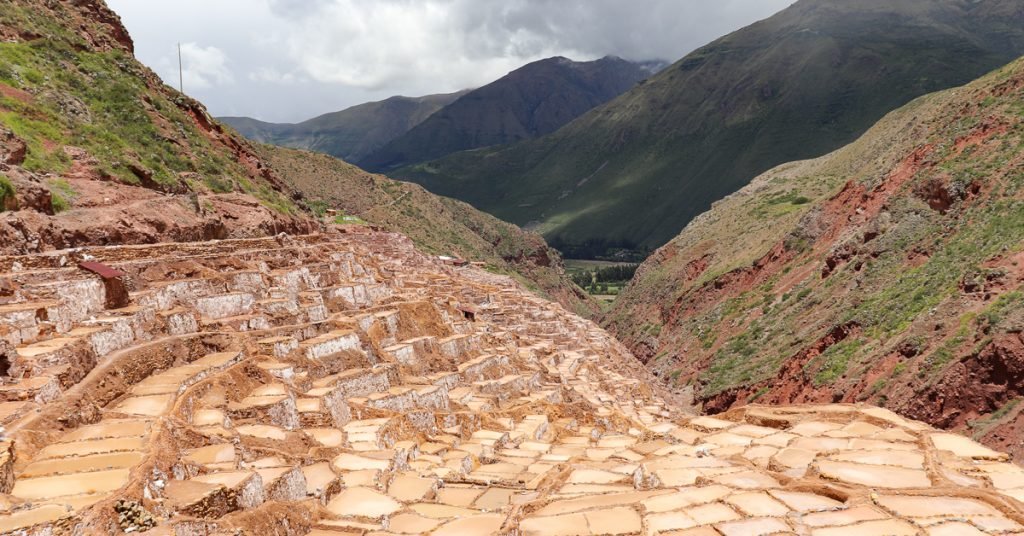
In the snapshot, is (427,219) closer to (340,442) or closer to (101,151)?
(101,151)

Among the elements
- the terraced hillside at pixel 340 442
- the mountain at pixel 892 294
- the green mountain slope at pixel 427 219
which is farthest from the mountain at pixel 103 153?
the mountain at pixel 892 294

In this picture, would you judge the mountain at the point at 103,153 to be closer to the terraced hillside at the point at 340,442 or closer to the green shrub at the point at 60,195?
the green shrub at the point at 60,195

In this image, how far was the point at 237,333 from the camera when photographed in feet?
63.9

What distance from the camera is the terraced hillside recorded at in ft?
33.1

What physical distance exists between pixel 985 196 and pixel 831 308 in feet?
31.8

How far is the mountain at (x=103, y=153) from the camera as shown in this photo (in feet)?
80.2

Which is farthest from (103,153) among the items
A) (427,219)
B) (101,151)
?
(427,219)

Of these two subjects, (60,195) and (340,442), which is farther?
(60,195)

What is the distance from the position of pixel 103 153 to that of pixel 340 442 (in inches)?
983

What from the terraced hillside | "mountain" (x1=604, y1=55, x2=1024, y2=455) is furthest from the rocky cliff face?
"mountain" (x1=604, y1=55, x2=1024, y2=455)

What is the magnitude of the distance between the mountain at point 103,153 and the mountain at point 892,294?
29631 mm

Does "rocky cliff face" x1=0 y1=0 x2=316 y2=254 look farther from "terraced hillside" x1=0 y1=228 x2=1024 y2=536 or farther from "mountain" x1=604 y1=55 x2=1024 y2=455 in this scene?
"mountain" x1=604 y1=55 x2=1024 y2=455

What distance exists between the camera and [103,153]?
32625mm

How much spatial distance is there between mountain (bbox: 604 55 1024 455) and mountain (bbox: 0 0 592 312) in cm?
2963
